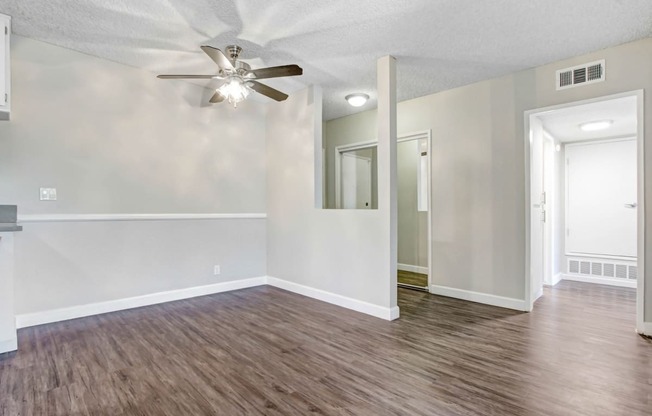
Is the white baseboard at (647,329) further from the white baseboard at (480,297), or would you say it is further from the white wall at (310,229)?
the white wall at (310,229)

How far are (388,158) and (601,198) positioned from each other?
395 cm

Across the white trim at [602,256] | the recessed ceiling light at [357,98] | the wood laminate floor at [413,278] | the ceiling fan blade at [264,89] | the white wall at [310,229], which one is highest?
the recessed ceiling light at [357,98]

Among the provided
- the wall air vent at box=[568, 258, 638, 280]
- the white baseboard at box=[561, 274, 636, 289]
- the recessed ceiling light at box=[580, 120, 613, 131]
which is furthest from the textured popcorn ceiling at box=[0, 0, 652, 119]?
the white baseboard at box=[561, 274, 636, 289]

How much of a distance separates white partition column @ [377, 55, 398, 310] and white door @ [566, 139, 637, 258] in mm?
3744

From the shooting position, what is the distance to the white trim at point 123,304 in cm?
305

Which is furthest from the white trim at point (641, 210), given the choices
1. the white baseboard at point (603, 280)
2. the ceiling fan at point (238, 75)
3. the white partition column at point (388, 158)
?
the ceiling fan at point (238, 75)

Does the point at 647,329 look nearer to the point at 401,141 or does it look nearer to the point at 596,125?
the point at 596,125

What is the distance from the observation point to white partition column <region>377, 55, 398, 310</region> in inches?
130

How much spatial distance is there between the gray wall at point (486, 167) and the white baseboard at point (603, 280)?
7.67 ft

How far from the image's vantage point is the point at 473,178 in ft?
13.1

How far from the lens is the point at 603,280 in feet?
16.1

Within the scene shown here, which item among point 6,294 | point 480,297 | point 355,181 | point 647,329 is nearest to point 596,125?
point 647,329

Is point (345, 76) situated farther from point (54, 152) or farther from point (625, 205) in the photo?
point (625, 205)

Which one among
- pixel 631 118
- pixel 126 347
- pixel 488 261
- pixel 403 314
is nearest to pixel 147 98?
pixel 126 347
